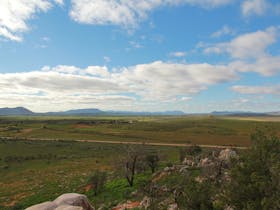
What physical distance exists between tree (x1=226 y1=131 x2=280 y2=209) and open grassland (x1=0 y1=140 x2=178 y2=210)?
1735 cm

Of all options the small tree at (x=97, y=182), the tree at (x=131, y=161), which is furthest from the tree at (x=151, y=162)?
the small tree at (x=97, y=182)

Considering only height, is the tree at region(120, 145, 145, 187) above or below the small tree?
above

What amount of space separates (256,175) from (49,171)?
4680 centimetres

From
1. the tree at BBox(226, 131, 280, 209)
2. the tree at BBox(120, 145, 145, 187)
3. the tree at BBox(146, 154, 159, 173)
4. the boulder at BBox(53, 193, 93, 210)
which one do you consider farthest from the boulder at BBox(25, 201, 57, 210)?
the tree at BBox(146, 154, 159, 173)

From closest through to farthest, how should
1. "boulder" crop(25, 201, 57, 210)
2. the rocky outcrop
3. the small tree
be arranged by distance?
1. "boulder" crop(25, 201, 57, 210)
2. the rocky outcrop
3. the small tree

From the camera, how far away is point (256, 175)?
42.3 feet

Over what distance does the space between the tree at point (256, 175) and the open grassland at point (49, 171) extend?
56.9 feet

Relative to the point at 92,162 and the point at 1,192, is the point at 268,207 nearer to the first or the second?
the point at 1,192

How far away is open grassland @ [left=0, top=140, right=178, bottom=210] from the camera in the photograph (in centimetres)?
3497

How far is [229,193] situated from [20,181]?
4031 centimetres

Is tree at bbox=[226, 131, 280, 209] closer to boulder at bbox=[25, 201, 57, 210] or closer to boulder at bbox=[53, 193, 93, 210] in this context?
boulder at bbox=[53, 193, 93, 210]

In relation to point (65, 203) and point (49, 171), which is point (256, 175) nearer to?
point (65, 203)

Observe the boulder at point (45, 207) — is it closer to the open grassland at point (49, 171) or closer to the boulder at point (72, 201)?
the boulder at point (72, 201)

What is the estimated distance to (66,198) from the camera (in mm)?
19531
